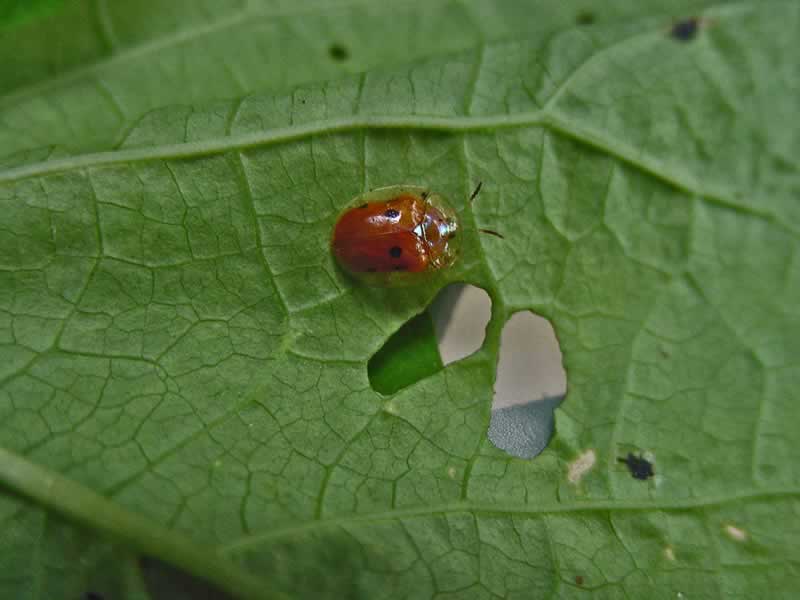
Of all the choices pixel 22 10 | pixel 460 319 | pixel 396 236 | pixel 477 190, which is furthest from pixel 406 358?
pixel 22 10

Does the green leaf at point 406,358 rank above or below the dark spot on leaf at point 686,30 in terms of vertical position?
below

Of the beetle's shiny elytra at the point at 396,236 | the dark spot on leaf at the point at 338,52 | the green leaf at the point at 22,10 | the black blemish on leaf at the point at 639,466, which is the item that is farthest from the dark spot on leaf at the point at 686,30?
the green leaf at the point at 22,10

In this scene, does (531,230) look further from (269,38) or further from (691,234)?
(269,38)

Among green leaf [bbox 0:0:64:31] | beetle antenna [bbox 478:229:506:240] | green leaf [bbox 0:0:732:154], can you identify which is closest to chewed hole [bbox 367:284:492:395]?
beetle antenna [bbox 478:229:506:240]

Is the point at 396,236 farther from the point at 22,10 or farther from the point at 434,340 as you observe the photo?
the point at 22,10

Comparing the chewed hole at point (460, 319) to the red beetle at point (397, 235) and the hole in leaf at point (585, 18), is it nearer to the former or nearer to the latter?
the red beetle at point (397, 235)

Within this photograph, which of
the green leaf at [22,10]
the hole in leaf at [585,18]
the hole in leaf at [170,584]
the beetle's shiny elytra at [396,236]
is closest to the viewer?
the hole in leaf at [170,584]

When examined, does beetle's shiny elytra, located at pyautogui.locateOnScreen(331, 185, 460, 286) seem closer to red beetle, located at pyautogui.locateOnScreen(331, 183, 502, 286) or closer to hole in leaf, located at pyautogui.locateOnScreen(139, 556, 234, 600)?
red beetle, located at pyautogui.locateOnScreen(331, 183, 502, 286)

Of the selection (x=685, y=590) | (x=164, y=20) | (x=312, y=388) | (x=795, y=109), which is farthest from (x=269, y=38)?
(x=685, y=590)
